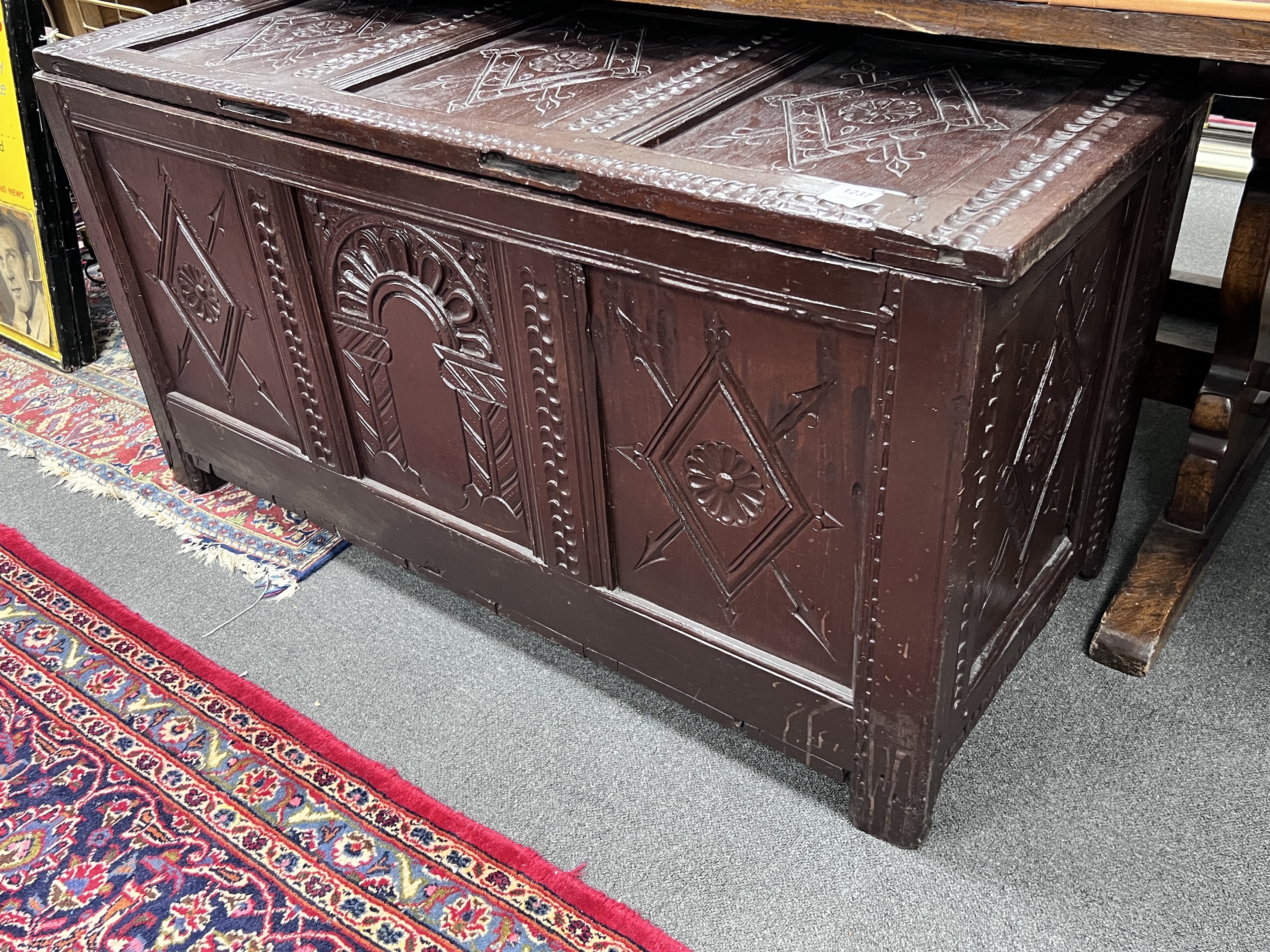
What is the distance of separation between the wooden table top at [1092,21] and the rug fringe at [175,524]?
1484 millimetres

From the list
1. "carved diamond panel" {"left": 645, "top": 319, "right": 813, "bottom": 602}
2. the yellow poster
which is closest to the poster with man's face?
the yellow poster

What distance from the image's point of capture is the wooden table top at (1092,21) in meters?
1.21

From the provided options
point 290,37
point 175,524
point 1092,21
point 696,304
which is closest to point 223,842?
point 175,524

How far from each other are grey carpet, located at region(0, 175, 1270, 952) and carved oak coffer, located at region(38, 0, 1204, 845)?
4.4 inches

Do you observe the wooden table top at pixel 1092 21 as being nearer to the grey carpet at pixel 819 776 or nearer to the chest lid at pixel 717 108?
the chest lid at pixel 717 108

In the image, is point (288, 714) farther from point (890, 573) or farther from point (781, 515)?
point (890, 573)

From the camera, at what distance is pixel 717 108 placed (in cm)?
147

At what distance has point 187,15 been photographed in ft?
6.88

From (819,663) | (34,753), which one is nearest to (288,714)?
(34,753)

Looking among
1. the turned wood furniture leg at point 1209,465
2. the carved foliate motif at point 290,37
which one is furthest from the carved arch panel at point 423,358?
the turned wood furniture leg at point 1209,465

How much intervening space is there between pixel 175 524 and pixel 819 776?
1533 millimetres

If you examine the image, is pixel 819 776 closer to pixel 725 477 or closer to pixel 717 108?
pixel 725 477

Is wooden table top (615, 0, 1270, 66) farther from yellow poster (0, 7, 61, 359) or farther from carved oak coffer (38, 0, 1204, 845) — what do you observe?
yellow poster (0, 7, 61, 359)

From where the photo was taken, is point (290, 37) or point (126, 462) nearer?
point (290, 37)
